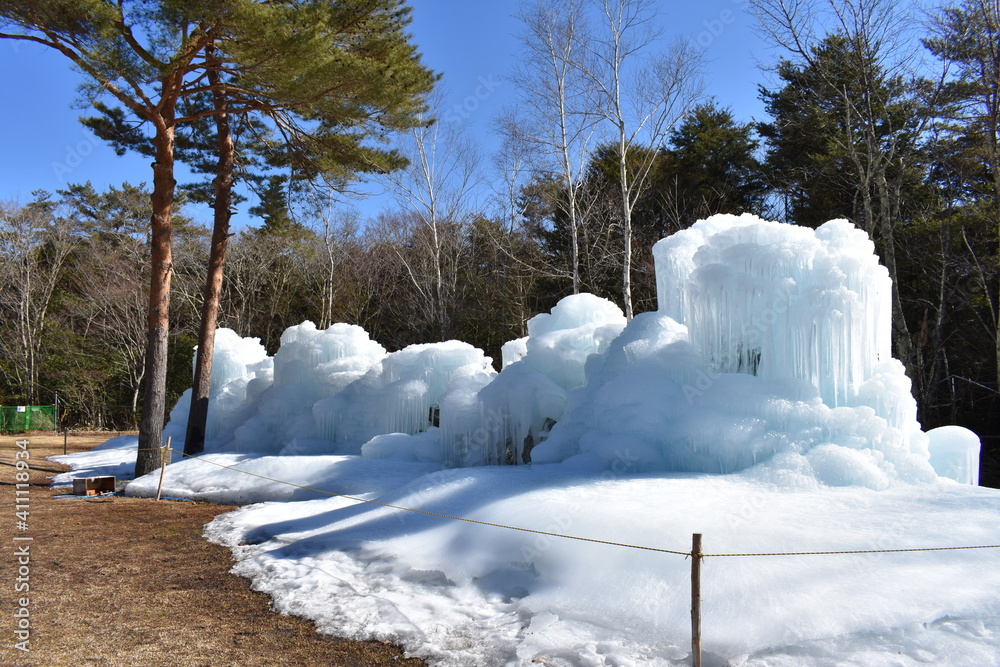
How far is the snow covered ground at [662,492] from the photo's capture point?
2.94 m

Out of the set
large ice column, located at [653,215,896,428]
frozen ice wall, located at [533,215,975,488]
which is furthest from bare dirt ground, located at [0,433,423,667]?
large ice column, located at [653,215,896,428]

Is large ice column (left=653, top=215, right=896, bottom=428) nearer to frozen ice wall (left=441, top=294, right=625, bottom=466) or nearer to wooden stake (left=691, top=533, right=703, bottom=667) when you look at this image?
frozen ice wall (left=441, top=294, right=625, bottom=466)

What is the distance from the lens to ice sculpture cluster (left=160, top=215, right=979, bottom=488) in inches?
192

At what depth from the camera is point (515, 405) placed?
22.0ft

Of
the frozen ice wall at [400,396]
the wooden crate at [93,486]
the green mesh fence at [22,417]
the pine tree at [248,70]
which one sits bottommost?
the wooden crate at [93,486]

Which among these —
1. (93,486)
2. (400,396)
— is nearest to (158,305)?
(93,486)

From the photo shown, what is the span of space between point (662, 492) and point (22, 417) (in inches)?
689

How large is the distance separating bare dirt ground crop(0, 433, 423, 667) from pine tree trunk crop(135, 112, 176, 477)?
2140 millimetres

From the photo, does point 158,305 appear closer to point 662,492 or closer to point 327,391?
point 327,391

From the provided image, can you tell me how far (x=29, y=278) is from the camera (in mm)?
16438

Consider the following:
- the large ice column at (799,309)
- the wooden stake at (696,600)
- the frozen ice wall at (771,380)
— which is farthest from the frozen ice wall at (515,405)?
the wooden stake at (696,600)

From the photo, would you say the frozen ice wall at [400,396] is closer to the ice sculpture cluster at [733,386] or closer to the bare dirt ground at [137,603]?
the ice sculpture cluster at [733,386]

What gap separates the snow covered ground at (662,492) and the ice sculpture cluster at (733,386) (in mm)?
20

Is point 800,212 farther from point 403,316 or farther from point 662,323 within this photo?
point 403,316
